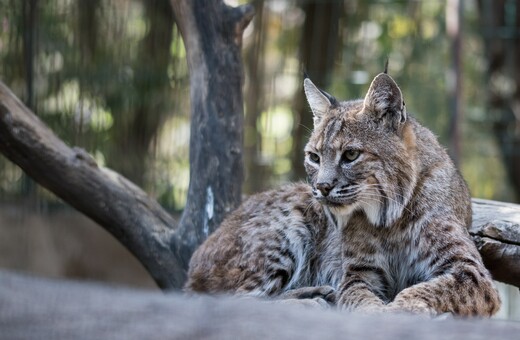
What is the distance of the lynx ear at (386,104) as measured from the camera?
4.60m

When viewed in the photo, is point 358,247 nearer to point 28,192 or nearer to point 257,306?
point 257,306

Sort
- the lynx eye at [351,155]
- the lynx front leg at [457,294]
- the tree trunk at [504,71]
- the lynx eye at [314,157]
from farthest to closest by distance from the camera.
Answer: the tree trunk at [504,71], the lynx eye at [314,157], the lynx eye at [351,155], the lynx front leg at [457,294]

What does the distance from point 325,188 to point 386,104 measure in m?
0.53

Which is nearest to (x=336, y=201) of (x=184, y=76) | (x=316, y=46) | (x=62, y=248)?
(x=184, y=76)

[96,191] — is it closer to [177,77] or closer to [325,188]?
[325,188]

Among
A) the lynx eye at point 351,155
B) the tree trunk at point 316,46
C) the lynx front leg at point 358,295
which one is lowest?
the lynx front leg at point 358,295

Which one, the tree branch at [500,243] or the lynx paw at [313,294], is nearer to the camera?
the lynx paw at [313,294]

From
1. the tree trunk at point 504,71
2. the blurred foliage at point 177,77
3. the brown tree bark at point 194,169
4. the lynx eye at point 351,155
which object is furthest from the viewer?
the tree trunk at point 504,71

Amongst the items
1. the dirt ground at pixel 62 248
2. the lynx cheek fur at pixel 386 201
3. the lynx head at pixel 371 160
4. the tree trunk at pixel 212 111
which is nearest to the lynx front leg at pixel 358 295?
the lynx cheek fur at pixel 386 201

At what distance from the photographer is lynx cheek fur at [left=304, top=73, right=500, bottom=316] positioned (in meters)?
4.47

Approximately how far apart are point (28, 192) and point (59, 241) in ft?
1.81

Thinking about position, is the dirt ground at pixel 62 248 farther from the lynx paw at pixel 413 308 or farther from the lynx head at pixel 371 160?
the lynx paw at pixel 413 308

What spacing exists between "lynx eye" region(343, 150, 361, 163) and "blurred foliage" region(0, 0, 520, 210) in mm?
3860

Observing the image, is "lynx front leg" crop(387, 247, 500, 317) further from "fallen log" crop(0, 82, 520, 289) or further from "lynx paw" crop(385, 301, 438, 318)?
"fallen log" crop(0, 82, 520, 289)
